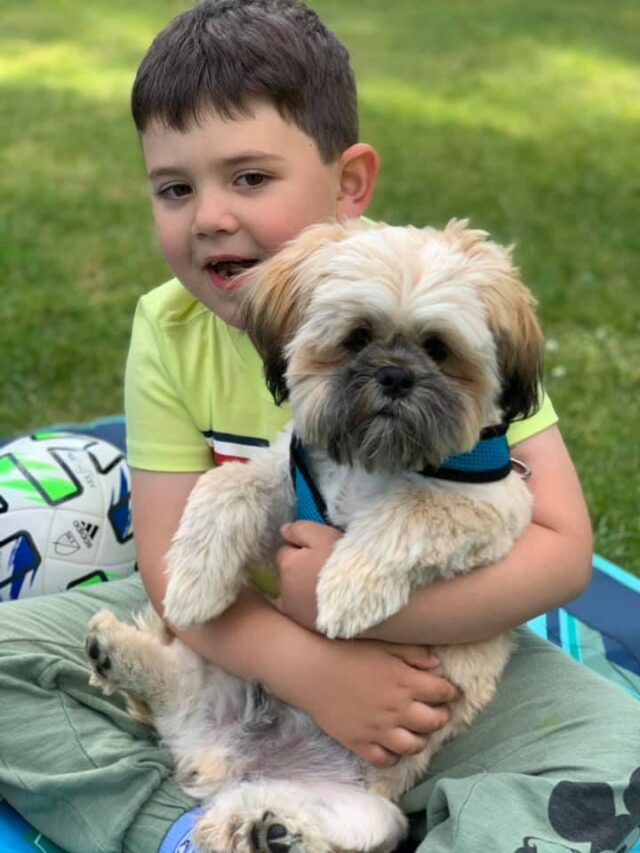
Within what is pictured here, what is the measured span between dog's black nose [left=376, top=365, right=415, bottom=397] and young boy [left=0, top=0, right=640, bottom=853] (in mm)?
499

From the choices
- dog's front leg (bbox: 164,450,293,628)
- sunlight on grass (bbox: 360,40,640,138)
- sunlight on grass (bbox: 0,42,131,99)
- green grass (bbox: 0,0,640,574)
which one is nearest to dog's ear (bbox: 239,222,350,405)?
dog's front leg (bbox: 164,450,293,628)

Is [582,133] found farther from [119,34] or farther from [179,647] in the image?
[179,647]

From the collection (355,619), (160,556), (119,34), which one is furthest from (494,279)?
(119,34)

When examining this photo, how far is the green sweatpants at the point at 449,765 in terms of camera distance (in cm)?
254

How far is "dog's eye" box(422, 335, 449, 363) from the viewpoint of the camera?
241 cm

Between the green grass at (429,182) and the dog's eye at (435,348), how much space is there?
2273 mm

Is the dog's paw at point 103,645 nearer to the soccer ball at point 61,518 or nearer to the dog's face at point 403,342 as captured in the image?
the dog's face at point 403,342

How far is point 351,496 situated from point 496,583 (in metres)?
0.38

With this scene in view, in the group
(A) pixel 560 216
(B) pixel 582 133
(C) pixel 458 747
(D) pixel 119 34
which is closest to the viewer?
(C) pixel 458 747

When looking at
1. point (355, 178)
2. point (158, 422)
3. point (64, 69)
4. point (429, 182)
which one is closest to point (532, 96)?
point (429, 182)

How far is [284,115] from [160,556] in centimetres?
118

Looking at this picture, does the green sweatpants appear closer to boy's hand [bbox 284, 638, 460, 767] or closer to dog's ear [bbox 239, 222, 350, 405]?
boy's hand [bbox 284, 638, 460, 767]

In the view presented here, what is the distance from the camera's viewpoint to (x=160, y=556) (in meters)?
3.16

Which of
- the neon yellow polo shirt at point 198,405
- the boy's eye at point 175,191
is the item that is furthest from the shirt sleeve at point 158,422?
the boy's eye at point 175,191
